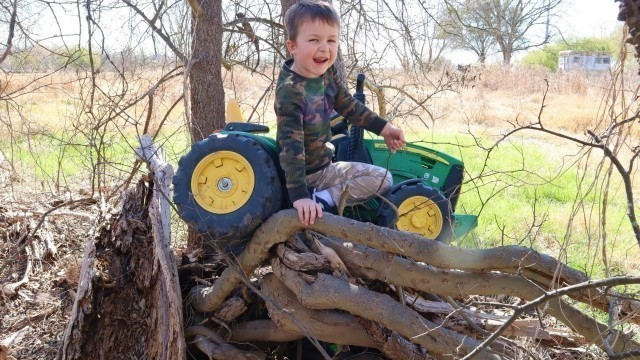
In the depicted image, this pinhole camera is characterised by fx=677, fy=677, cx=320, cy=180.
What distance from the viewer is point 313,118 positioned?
11.1 ft

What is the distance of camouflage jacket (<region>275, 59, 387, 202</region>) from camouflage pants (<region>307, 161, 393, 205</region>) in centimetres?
5

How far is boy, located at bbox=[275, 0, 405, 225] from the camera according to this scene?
325cm

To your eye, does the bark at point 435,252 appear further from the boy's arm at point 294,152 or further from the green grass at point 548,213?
the green grass at point 548,213

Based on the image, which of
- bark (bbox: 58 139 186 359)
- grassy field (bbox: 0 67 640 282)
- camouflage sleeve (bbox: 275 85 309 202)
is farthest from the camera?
grassy field (bbox: 0 67 640 282)

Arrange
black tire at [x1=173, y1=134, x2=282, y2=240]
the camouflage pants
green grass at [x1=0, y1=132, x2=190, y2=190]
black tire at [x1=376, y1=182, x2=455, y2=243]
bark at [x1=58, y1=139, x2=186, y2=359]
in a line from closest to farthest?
black tire at [x1=173, y1=134, x2=282, y2=240] → the camouflage pants → black tire at [x1=376, y1=182, x2=455, y2=243] → bark at [x1=58, y1=139, x2=186, y2=359] → green grass at [x1=0, y1=132, x2=190, y2=190]

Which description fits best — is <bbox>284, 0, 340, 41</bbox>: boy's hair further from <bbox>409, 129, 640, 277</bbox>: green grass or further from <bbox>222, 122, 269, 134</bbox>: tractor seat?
<bbox>409, 129, 640, 277</bbox>: green grass

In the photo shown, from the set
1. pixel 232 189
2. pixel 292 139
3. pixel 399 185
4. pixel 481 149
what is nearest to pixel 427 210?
pixel 399 185

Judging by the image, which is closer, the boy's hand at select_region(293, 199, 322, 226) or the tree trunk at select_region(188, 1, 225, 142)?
the boy's hand at select_region(293, 199, 322, 226)

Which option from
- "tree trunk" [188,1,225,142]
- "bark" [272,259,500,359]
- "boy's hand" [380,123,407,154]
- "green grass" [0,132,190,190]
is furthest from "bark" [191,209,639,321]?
"green grass" [0,132,190,190]

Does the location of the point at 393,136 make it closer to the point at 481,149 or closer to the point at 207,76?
the point at 207,76

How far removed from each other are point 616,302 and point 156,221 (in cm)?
255

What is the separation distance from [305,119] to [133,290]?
5.57ft

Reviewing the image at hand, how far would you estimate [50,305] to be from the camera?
4.95 meters

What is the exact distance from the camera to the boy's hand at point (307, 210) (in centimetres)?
319
